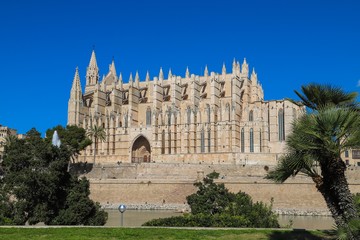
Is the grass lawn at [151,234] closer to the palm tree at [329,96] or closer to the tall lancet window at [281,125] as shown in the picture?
the palm tree at [329,96]

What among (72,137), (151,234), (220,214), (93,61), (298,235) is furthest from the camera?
(93,61)

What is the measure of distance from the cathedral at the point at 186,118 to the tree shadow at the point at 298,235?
33.1m

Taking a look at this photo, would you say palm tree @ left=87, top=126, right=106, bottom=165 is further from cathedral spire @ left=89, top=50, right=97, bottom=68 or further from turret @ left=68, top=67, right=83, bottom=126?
cathedral spire @ left=89, top=50, right=97, bottom=68

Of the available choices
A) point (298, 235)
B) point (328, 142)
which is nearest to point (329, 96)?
point (328, 142)

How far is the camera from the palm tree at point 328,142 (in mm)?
8547

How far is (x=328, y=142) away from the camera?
8547 millimetres

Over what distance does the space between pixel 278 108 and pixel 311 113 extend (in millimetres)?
41259

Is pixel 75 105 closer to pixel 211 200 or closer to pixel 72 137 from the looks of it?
pixel 72 137

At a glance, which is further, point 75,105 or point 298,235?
point 75,105

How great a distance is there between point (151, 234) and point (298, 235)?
11.5 feet

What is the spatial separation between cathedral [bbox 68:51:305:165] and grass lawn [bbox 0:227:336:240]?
109ft

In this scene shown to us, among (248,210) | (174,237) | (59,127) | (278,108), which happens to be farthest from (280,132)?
(174,237)

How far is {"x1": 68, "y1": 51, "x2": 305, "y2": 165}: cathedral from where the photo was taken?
4872 cm

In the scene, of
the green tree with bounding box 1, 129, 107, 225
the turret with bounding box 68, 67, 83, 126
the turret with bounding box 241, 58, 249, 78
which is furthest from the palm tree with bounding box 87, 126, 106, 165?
the green tree with bounding box 1, 129, 107, 225
